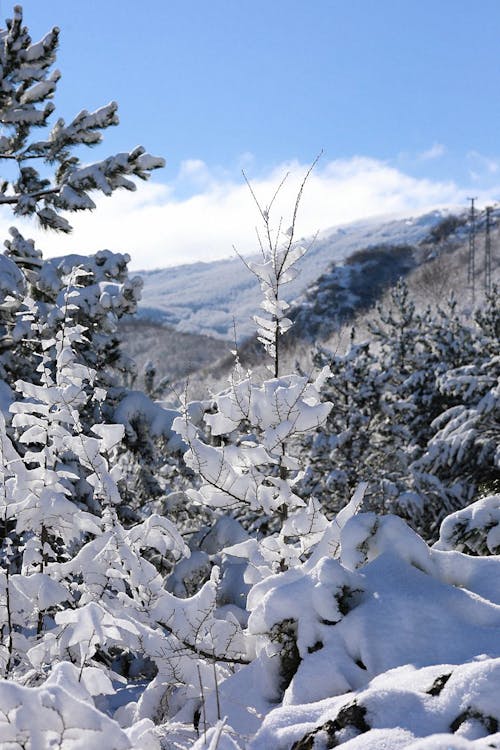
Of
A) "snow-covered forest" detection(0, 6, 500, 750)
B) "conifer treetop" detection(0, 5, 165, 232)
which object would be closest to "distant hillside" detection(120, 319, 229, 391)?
"conifer treetop" detection(0, 5, 165, 232)

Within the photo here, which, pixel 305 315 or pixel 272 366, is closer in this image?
pixel 272 366

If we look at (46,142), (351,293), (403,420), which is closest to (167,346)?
(351,293)

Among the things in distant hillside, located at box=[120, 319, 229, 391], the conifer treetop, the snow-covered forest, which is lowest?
distant hillside, located at box=[120, 319, 229, 391]

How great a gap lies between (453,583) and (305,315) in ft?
240

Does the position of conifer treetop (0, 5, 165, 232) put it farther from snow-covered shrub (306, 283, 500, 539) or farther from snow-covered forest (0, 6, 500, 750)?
snow-covered shrub (306, 283, 500, 539)

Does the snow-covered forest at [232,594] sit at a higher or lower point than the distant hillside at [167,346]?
higher

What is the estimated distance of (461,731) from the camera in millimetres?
2201

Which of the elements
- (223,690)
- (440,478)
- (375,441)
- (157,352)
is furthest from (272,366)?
(157,352)

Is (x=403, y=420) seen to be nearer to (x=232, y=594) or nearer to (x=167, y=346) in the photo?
(x=232, y=594)

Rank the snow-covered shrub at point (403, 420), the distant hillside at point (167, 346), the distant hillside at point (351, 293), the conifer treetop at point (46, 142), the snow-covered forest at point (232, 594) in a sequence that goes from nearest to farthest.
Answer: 1. the snow-covered forest at point (232, 594)
2. the conifer treetop at point (46, 142)
3. the snow-covered shrub at point (403, 420)
4. the distant hillside at point (351, 293)
5. the distant hillside at point (167, 346)

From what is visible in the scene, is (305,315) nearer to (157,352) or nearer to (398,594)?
(157,352)

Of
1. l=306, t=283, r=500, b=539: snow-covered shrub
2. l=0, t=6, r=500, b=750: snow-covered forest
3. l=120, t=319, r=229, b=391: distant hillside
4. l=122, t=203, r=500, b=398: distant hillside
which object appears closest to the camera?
l=0, t=6, r=500, b=750: snow-covered forest

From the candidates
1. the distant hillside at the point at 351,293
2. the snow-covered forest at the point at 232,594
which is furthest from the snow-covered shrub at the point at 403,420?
the distant hillside at the point at 351,293

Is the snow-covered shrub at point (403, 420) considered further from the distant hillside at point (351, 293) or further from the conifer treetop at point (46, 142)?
the distant hillside at point (351, 293)
